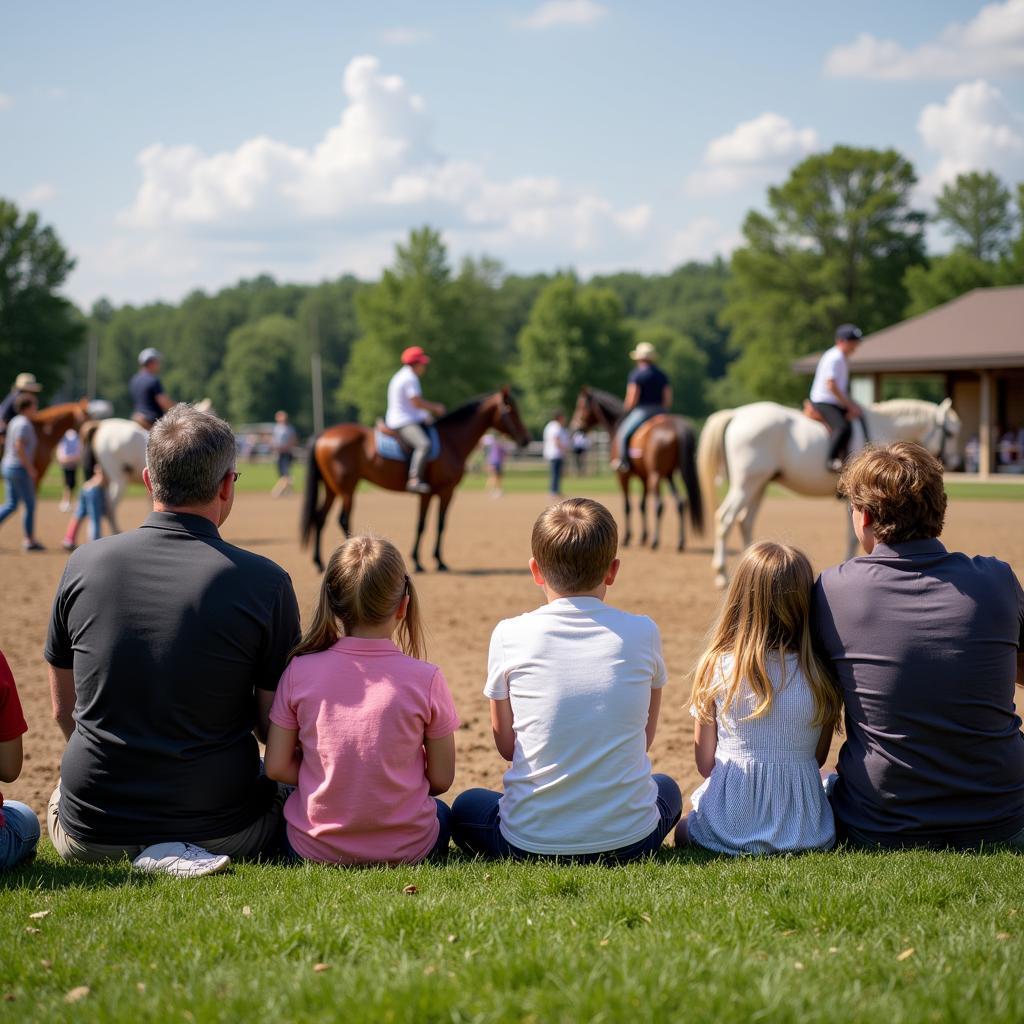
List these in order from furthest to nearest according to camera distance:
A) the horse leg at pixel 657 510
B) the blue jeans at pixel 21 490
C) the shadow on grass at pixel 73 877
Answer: the horse leg at pixel 657 510, the blue jeans at pixel 21 490, the shadow on grass at pixel 73 877

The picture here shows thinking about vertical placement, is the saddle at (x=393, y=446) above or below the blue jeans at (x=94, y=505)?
above

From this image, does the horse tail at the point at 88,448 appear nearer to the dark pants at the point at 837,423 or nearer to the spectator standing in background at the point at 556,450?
the dark pants at the point at 837,423

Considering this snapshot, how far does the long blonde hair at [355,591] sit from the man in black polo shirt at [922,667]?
4.91ft

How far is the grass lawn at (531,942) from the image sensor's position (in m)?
2.38

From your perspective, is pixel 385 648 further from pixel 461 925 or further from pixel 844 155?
pixel 844 155

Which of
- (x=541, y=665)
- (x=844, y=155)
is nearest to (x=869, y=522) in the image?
(x=541, y=665)

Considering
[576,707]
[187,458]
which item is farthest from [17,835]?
[576,707]

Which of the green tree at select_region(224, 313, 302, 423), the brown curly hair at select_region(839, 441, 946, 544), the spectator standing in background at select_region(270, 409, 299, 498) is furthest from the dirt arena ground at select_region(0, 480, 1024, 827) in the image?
the green tree at select_region(224, 313, 302, 423)

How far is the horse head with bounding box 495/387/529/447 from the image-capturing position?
1500cm

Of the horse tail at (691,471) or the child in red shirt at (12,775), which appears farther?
the horse tail at (691,471)

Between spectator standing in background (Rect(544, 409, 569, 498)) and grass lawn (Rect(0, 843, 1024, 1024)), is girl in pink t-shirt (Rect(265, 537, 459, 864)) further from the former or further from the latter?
spectator standing in background (Rect(544, 409, 569, 498))

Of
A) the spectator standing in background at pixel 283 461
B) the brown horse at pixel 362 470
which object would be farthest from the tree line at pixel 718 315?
the brown horse at pixel 362 470

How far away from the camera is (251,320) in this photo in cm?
12631

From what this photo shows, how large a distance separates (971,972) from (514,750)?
167 centimetres
